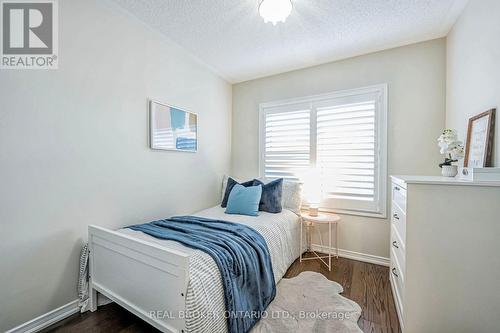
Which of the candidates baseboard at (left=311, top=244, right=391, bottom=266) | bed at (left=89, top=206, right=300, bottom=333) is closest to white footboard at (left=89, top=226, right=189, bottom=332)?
bed at (left=89, top=206, right=300, bottom=333)

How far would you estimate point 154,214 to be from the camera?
2.35 metres

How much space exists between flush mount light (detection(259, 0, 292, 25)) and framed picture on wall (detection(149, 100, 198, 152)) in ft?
4.59

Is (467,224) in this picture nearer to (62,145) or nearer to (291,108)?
(291,108)

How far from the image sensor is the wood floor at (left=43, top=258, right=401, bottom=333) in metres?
1.56

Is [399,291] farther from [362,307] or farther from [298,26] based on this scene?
[298,26]

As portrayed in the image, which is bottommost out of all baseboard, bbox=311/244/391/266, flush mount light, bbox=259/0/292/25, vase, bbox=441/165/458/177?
baseboard, bbox=311/244/391/266

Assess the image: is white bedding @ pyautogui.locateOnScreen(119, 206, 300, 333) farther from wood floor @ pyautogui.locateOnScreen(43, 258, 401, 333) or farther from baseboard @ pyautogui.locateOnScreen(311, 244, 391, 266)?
baseboard @ pyautogui.locateOnScreen(311, 244, 391, 266)

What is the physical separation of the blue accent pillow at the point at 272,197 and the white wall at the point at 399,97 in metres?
0.92

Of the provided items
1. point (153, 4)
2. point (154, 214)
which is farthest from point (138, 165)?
point (153, 4)

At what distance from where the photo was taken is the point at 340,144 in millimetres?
2748

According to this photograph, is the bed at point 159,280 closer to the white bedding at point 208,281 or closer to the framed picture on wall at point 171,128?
the white bedding at point 208,281

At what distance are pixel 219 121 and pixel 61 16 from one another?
2056 mm

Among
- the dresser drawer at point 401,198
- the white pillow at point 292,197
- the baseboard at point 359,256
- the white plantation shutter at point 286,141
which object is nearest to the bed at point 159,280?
the dresser drawer at point 401,198

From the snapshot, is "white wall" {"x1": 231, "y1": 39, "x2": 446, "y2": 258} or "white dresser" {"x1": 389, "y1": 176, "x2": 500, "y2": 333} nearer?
"white dresser" {"x1": 389, "y1": 176, "x2": 500, "y2": 333}
